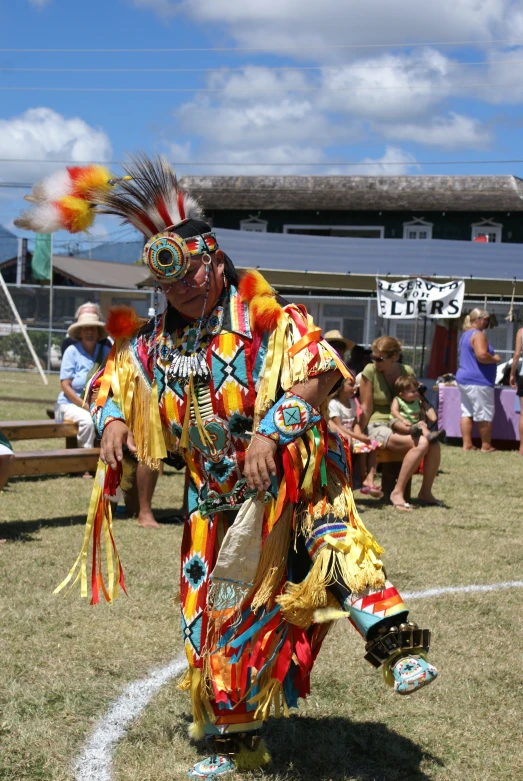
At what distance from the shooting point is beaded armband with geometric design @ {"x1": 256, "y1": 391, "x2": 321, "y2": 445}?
3.18 m

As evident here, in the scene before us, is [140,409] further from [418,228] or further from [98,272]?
[98,272]

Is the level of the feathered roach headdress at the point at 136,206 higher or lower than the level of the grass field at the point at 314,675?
higher

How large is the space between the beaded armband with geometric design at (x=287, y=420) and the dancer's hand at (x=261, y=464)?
3cm

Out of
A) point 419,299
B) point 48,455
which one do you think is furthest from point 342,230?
point 48,455

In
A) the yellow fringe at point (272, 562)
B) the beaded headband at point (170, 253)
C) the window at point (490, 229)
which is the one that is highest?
the window at point (490, 229)

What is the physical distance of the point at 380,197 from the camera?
33.6 meters

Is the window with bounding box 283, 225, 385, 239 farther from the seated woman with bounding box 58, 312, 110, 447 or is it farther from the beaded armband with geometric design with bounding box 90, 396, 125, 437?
the beaded armband with geometric design with bounding box 90, 396, 125, 437

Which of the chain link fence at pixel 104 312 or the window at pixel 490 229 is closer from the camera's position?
the chain link fence at pixel 104 312

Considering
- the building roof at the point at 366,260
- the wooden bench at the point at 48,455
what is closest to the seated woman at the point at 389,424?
the wooden bench at the point at 48,455

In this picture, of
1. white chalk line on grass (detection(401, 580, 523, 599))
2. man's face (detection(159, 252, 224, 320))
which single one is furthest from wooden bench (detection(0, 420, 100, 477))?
man's face (detection(159, 252, 224, 320))

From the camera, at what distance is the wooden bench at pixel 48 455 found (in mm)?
7750

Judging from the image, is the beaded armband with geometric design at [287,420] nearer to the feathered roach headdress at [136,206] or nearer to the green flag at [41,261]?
the feathered roach headdress at [136,206]

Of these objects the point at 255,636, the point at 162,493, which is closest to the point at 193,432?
the point at 255,636

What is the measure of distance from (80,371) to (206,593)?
632 centimetres
